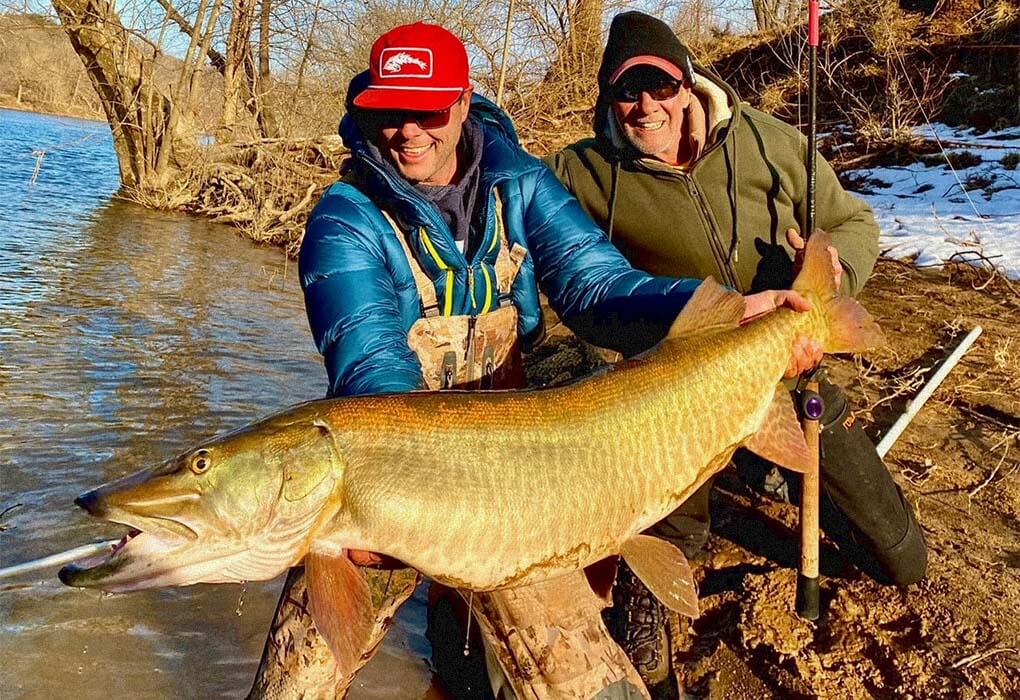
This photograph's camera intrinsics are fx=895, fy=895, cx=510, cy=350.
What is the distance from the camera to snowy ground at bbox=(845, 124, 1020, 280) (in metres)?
7.71

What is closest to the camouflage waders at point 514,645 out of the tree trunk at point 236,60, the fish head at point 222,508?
the fish head at point 222,508

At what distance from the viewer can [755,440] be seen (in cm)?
286

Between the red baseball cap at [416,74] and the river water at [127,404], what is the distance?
2.19m

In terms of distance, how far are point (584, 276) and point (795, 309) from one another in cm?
80

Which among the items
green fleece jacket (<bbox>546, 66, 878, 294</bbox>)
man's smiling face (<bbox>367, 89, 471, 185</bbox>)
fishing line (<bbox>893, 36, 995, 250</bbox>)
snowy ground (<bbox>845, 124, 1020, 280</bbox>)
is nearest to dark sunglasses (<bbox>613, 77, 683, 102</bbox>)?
green fleece jacket (<bbox>546, 66, 878, 294</bbox>)

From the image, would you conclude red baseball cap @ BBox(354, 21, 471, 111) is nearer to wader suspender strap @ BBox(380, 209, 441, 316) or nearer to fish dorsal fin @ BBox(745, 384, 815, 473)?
wader suspender strap @ BBox(380, 209, 441, 316)

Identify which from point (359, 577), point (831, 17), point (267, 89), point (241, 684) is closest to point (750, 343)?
point (359, 577)

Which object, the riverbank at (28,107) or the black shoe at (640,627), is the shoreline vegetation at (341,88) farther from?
the riverbank at (28,107)

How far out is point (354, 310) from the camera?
2916 mm

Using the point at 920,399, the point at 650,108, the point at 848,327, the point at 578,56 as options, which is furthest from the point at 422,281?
the point at 578,56

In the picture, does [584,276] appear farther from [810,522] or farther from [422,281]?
[810,522]

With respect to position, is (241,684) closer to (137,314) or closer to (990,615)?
(990,615)

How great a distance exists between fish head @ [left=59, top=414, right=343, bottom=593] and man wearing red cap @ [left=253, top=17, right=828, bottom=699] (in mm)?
538

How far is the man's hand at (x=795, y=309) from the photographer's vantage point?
288 cm
